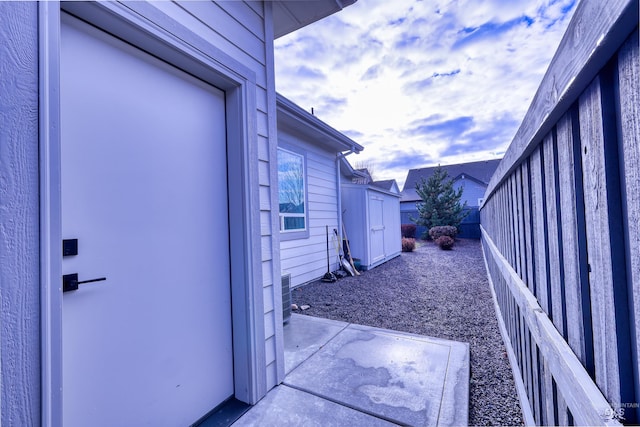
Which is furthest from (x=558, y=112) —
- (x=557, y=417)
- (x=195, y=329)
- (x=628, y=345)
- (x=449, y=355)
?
(x=449, y=355)

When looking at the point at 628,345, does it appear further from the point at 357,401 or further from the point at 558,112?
the point at 357,401

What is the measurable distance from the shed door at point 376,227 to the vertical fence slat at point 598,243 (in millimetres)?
6110

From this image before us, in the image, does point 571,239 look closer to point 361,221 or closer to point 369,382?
point 369,382

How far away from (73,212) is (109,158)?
304 millimetres

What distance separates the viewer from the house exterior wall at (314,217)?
479 cm

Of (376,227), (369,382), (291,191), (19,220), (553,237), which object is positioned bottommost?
(369,382)

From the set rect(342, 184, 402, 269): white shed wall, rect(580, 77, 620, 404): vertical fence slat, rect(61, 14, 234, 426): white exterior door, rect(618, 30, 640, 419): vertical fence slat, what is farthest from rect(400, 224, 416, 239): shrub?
rect(618, 30, 640, 419): vertical fence slat

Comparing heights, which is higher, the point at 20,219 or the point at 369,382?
the point at 20,219

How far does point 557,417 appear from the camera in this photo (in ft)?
3.26

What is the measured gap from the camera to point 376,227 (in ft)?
23.6

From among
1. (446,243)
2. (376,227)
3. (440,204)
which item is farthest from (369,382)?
(440,204)

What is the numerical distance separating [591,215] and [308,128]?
450 centimetres

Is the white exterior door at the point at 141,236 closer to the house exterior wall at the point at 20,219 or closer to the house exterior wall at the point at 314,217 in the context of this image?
the house exterior wall at the point at 20,219

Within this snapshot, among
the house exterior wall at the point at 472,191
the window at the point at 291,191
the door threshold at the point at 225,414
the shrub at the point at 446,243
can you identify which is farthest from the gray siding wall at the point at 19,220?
the house exterior wall at the point at 472,191
